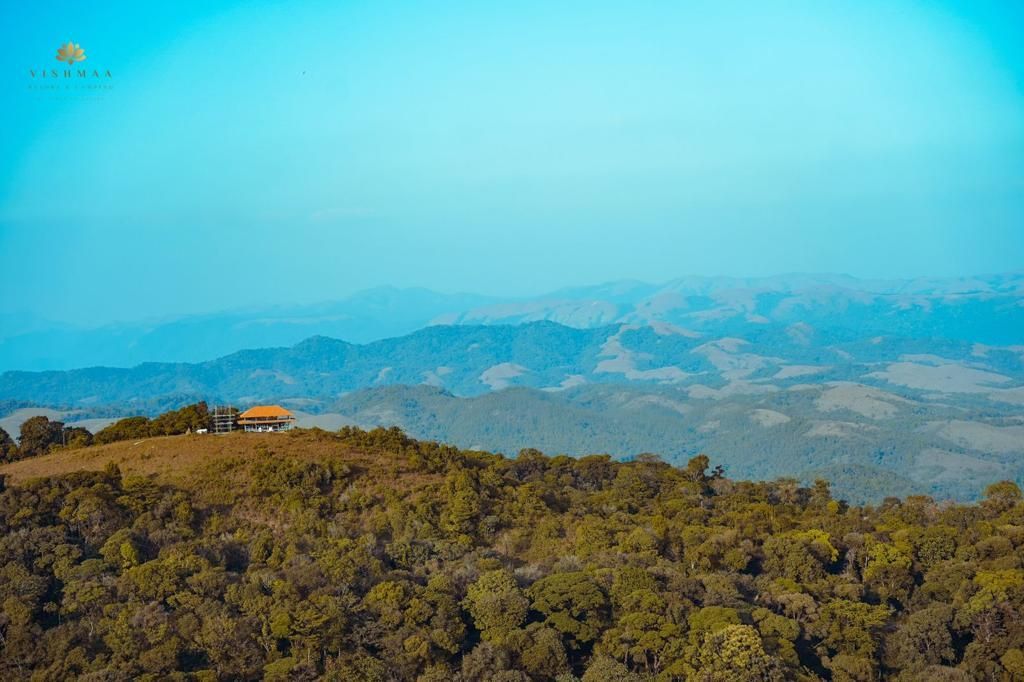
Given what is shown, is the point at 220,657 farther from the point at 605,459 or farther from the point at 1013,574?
the point at 605,459

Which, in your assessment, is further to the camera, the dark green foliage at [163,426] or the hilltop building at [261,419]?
the hilltop building at [261,419]

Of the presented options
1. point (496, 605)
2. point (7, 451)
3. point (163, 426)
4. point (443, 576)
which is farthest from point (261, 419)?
point (496, 605)

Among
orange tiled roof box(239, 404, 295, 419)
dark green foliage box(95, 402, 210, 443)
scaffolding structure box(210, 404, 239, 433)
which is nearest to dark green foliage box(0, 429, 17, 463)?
dark green foliage box(95, 402, 210, 443)

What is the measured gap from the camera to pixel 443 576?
43.5 m

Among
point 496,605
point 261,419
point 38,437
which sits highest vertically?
point 38,437

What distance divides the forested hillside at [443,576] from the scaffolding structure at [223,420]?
5.01 m

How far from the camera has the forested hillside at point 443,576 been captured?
37312 mm

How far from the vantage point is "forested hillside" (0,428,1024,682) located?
122 ft

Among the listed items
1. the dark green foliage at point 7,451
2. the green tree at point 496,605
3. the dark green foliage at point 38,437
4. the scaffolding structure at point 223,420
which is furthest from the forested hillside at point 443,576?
the scaffolding structure at point 223,420

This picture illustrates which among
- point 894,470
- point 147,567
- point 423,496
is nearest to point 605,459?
point 423,496

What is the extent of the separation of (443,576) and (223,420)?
25.6 metres

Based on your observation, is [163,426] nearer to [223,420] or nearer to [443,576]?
[223,420]

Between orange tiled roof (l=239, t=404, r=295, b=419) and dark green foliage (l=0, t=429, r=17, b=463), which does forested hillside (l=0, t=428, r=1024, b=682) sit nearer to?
orange tiled roof (l=239, t=404, r=295, b=419)

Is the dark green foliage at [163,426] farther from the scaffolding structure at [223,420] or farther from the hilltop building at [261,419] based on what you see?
the hilltop building at [261,419]
